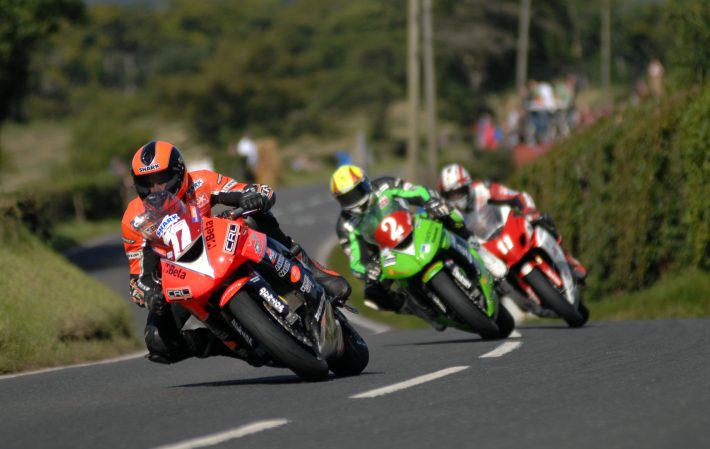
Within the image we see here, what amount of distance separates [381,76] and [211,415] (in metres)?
102

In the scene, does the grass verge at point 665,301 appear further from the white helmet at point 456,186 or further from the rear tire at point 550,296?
the white helmet at point 456,186

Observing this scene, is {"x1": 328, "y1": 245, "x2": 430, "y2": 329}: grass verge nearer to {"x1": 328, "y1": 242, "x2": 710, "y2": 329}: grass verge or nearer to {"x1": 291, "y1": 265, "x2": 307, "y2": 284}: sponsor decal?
{"x1": 328, "y1": 242, "x2": 710, "y2": 329}: grass verge

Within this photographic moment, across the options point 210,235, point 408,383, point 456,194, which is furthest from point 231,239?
point 456,194

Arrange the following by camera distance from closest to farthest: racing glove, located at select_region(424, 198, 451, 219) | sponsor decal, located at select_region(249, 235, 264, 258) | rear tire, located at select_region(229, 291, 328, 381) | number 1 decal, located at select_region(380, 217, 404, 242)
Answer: rear tire, located at select_region(229, 291, 328, 381), sponsor decal, located at select_region(249, 235, 264, 258), number 1 decal, located at select_region(380, 217, 404, 242), racing glove, located at select_region(424, 198, 451, 219)

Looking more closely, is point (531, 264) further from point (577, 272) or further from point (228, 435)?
point (228, 435)

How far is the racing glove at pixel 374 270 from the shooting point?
13797 millimetres

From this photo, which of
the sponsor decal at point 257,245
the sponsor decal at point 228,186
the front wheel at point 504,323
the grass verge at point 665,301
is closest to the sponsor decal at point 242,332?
the sponsor decal at point 257,245

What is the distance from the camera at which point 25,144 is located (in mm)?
124062

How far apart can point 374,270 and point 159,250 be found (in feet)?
15.4

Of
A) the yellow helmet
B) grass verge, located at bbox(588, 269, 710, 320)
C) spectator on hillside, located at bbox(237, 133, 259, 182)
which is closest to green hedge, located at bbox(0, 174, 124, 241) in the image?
spectator on hillside, located at bbox(237, 133, 259, 182)

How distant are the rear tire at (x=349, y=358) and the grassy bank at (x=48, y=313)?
4287 millimetres

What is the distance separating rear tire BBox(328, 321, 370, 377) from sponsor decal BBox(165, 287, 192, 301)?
1.42 m

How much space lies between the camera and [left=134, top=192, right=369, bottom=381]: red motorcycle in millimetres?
9039

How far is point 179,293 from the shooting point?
907 centimetres
